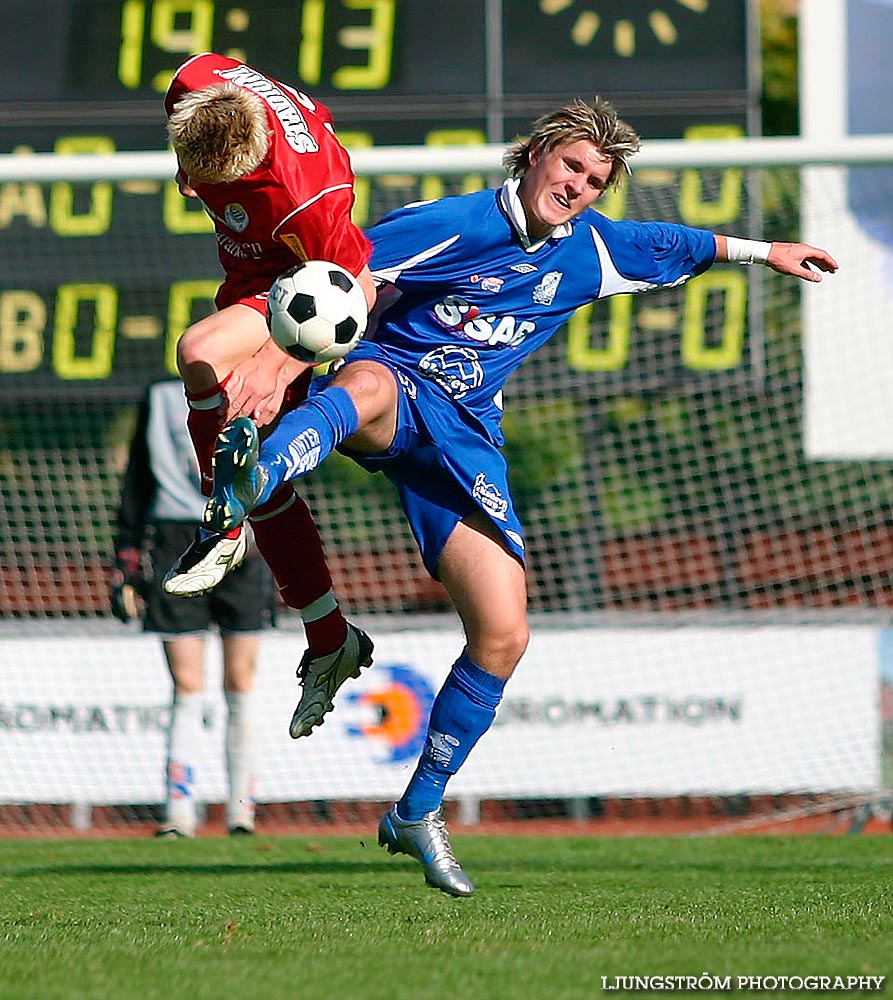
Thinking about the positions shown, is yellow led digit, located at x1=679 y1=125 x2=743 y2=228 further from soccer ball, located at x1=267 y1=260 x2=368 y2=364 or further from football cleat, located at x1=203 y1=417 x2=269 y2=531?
football cleat, located at x1=203 y1=417 x2=269 y2=531

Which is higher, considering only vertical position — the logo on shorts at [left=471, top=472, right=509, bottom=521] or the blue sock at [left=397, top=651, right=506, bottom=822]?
the logo on shorts at [left=471, top=472, right=509, bottom=521]

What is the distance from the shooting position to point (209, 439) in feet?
14.2

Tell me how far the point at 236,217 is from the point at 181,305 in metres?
4.21

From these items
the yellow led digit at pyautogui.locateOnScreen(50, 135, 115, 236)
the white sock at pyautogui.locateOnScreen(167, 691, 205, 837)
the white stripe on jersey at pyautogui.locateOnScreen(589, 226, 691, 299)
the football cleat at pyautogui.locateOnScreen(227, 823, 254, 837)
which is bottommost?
the football cleat at pyautogui.locateOnScreen(227, 823, 254, 837)

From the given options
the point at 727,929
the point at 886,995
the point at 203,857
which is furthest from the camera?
the point at 203,857

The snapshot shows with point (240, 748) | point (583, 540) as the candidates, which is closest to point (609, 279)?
point (240, 748)

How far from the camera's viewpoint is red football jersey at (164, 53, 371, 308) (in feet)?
13.7

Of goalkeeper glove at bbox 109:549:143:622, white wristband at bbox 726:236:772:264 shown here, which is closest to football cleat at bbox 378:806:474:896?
white wristband at bbox 726:236:772:264

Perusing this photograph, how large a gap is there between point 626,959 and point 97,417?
7.06m

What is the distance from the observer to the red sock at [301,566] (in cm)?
466

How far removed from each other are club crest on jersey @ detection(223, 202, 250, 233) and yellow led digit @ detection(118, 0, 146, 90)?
4.54 metres

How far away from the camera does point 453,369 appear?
4488mm

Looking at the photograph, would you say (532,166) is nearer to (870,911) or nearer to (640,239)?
(640,239)

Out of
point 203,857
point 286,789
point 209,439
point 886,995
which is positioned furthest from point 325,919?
point 286,789
